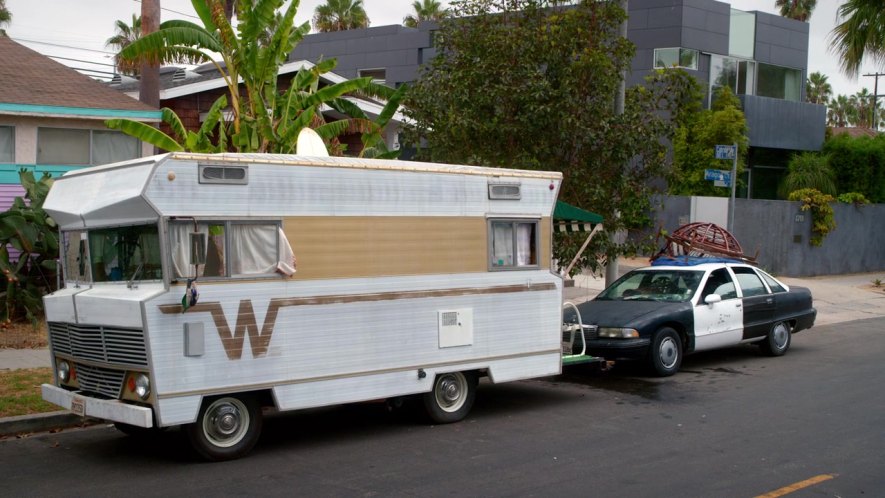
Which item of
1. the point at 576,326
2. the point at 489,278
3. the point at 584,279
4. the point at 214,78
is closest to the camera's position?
the point at 489,278

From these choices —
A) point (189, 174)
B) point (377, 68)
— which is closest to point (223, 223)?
point (189, 174)

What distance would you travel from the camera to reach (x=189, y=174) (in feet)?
26.4

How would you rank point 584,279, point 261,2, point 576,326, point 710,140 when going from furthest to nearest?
point 710,140
point 584,279
point 261,2
point 576,326

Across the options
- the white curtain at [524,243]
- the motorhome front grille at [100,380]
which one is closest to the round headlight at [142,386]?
the motorhome front grille at [100,380]

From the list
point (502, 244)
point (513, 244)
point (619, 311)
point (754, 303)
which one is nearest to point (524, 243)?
point (513, 244)

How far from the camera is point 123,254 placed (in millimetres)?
8367

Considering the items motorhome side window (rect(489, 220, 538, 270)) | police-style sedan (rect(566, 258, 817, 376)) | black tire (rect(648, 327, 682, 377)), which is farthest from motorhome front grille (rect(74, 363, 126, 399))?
black tire (rect(648, 327, 682, 377))

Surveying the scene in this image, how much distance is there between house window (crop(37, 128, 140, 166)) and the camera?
57.1 feet

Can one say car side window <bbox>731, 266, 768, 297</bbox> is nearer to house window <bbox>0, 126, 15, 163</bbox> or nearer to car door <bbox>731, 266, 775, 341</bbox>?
car door <bbox>731, 266, 775, 341</bbox>

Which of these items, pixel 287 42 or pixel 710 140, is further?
pixel 710 140

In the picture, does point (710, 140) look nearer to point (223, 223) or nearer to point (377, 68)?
point (377, 68)

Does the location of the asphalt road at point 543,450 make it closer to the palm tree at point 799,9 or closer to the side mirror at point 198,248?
the side mirror at point 198,248

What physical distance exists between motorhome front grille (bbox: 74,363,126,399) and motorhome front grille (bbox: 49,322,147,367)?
103 millimetres

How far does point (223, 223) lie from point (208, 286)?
574 mm
